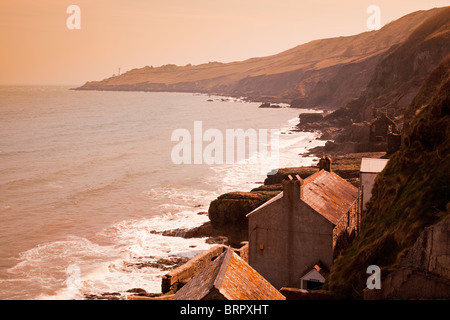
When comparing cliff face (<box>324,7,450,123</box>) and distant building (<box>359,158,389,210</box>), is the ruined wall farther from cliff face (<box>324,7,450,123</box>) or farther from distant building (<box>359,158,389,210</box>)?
cliff face (<box>324,7,450,123</box>)

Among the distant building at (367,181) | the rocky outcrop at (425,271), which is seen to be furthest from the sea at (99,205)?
the rocky outcrop at (425,271)

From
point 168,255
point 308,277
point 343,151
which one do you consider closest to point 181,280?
point 308,277

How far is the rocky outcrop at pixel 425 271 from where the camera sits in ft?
40.8

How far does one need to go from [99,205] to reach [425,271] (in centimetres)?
4415

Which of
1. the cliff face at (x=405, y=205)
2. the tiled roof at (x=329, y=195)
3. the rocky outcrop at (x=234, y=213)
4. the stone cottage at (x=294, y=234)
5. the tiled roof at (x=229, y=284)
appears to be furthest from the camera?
the rocky outcrop at (x=234, y=213)

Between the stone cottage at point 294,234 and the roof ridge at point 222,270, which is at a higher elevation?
the roof ridge at point 222,270

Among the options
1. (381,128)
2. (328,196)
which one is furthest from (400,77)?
(328,196)

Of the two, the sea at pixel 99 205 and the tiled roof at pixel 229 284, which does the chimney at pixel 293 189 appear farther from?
the sea at pixel 99 205

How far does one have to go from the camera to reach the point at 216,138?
11238 cm

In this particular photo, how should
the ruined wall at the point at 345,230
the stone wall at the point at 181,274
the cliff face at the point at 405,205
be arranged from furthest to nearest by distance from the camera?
1. the ruined wall at the point at 345,230
2. the stone wall at the point at 181,274
3. the cliff face at the point at 405,205

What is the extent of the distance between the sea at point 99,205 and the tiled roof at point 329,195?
1219cm

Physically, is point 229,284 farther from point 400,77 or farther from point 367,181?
point 400,77

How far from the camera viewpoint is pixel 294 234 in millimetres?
22766
